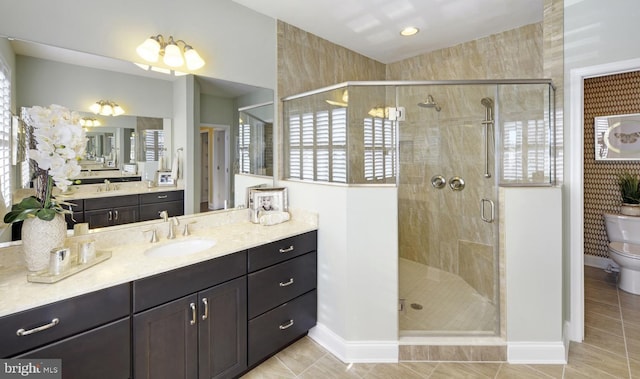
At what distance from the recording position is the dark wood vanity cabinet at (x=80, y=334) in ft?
3.44

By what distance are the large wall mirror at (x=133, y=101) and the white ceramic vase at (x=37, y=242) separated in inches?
12.9

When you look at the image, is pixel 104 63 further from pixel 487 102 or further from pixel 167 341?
pixel 487 102

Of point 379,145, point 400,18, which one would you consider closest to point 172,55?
point 379,145

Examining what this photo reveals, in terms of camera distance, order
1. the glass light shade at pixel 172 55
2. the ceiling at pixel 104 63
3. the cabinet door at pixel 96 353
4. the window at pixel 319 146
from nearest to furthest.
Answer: the cabinet door at pixel 96 353 < the ceiling at pixel 104 63 < the glass light shade at pixel 172 55 < the window at pixel 319 146

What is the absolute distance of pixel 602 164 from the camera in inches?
137

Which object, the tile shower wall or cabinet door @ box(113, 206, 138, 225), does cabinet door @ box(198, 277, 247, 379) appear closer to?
cabinet door @ box(113, 206, 138, 225)

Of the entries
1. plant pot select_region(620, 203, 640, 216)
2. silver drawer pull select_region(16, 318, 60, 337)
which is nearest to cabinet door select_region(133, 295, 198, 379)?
silver drawer pull select_region(16, 318, 60, 337)

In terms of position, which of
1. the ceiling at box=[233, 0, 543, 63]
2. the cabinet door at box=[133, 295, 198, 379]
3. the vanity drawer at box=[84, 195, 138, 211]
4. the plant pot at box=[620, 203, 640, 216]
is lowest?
the cabinet door at box=[133, 295, 198, 379]

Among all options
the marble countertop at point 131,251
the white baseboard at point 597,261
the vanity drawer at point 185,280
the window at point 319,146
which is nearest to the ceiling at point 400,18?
the window at point 319,146

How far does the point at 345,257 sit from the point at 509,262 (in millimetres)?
1155

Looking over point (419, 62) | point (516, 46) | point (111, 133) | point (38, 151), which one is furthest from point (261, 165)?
point (516, 46)

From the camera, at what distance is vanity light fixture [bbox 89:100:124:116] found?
1697mm

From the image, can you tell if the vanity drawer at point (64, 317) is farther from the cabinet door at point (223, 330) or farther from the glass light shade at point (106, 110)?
the glass light shade at point (106, 110)

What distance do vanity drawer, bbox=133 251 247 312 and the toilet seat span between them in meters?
3.60
